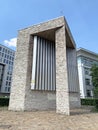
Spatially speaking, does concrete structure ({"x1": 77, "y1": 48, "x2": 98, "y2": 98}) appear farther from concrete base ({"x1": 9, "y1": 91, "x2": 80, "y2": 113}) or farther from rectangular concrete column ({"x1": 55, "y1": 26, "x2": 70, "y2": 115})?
rectangular concrete column ({"x1": 55, "y1": 26, "x2": 70, "y2": 115})

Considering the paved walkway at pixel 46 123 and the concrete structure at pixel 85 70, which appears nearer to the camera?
the paved walkway at pixel 46 123

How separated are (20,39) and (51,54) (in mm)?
3263

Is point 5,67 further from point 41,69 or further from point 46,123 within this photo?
point 46,123

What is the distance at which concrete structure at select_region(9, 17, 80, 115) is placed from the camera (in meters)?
8.79

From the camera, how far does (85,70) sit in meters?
29.9

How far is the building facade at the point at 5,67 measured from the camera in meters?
47.7

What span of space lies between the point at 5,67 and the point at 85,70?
110 ft

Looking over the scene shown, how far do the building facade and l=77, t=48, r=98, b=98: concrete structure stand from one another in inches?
1244

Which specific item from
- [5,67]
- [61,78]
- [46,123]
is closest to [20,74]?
[61,78]

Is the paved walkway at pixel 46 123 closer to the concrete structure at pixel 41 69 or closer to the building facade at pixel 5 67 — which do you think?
the concrete structure at pixel 41 69

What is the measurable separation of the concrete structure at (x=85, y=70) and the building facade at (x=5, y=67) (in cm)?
3160

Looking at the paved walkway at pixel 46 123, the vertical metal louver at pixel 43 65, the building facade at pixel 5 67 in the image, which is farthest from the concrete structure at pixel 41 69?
the building facade at pixel 5 67

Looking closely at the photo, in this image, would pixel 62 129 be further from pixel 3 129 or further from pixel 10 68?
pixel 10 68

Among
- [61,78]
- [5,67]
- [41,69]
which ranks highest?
[5,67]
